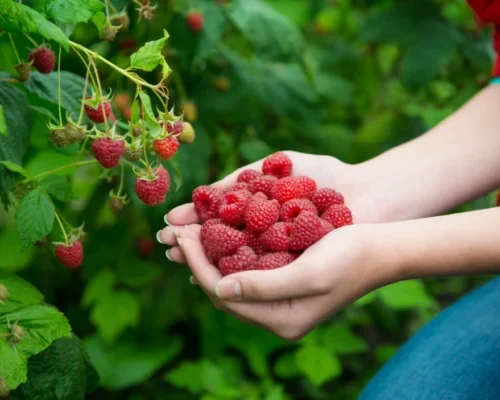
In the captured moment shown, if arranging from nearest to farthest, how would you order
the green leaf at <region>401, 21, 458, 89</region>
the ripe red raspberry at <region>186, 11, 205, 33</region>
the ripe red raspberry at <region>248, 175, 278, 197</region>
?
the ripe red raspberry at <region>248, 175, 278, 197</region> < the ripe red raspberry at <region>186, 11, 205, 33</region> < the green leaf at <region>401, 21, 458, 89</region>

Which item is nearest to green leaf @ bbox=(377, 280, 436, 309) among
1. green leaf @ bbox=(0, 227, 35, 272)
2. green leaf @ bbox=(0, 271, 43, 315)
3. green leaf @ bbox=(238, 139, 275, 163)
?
green leaf @ bbox=(238, 139, 275, 163)

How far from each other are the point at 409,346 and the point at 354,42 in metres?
1.61

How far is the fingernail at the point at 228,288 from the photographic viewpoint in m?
0.96

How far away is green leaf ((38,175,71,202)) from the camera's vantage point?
41.3 inches

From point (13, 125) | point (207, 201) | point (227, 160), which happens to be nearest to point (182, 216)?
point (207, 201)

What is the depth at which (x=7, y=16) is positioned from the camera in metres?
0.82

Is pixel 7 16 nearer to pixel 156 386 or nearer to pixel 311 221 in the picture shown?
pixel 311 221

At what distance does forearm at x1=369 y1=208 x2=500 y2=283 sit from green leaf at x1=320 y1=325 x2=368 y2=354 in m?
0.91

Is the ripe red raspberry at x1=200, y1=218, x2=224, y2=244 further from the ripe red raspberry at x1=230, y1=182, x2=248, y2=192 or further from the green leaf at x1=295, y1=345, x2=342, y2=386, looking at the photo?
the green leaf at x1=295, y1=345, x2=342, y2=386

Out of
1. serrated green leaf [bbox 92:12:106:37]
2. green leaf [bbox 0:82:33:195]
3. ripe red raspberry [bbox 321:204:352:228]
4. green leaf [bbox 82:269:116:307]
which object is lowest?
green leaf [bbox 82:269:116:307]

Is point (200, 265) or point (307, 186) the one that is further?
point (307, 186)

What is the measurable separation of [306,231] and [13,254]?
1.00 m

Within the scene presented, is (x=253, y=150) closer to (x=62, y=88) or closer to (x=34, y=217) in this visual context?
(x=62, y=88)

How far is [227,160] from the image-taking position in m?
1.83
